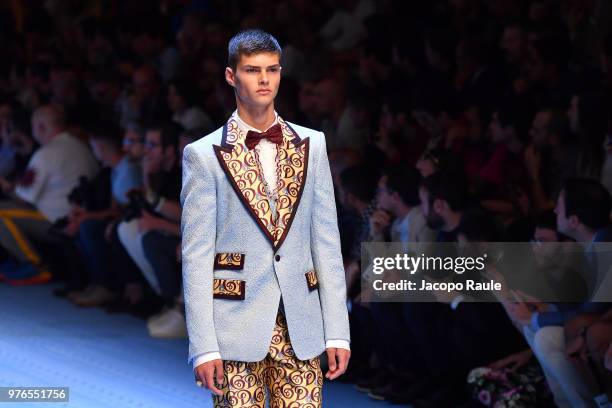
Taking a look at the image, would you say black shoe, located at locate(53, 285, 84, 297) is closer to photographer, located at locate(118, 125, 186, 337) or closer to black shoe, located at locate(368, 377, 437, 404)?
photographer, located at locate(118, 125, 186, 337)

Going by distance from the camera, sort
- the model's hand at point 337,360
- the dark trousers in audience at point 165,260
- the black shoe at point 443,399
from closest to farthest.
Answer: the model's hand at point 337,360 → the black shoe at point 443,399 → the dark trousers in audience at point 165,260

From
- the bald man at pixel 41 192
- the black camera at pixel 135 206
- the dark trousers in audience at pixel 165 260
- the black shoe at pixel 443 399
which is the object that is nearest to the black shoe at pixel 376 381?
the black shoe at pixel 443 399

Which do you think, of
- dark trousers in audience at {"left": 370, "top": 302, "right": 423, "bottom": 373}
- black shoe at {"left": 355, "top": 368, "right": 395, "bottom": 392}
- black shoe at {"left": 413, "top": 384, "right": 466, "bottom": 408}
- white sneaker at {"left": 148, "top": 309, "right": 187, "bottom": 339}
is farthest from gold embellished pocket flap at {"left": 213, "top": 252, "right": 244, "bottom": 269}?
white sneaker at {"left": 148, "top": 309, "right": 187, "bottom": 339}

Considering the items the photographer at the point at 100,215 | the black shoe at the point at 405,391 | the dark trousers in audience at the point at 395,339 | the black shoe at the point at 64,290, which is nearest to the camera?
the black shoe at the point at 405,391

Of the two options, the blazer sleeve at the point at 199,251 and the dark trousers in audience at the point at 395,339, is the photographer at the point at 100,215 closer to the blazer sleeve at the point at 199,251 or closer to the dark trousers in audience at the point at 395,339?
the dark trousers in audience at the point at 395,339

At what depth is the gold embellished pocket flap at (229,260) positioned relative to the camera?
3.12 metres

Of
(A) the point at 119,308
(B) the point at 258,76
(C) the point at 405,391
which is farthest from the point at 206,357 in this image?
(A) the point at 119,308

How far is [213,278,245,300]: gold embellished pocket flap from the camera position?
10.2 feet

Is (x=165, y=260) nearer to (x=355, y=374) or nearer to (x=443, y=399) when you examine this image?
(x=355, y=374)

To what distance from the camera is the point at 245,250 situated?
10.2 ft

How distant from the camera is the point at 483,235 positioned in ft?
16.4

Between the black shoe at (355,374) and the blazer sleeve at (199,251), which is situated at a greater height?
the blazer sleeve at (199,251)

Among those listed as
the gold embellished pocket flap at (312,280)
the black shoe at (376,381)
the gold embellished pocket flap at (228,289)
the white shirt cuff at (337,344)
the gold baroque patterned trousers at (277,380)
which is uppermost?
the gold embellished pocket flap at (312,280)

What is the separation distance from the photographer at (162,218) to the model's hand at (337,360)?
10.8ft
